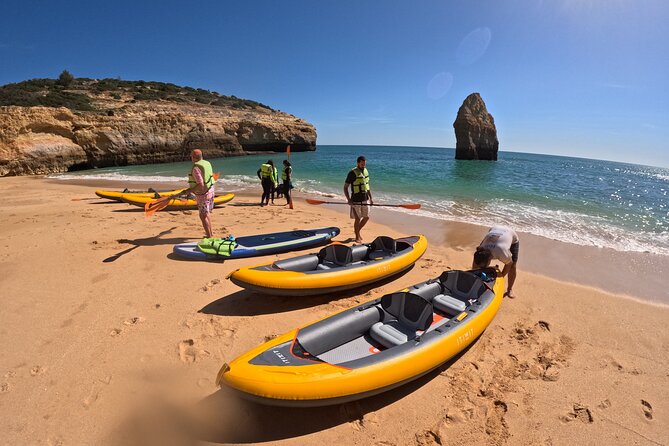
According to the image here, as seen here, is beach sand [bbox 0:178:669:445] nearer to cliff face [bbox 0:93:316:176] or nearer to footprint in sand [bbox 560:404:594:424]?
footprint in sand [bbox 560:404:594:424]

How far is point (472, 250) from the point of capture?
21.7 ft

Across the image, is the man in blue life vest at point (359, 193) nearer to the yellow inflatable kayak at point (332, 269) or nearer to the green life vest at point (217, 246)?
the yellow inflatable kayak at point (332, 269)

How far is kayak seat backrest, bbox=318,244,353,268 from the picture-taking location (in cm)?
500

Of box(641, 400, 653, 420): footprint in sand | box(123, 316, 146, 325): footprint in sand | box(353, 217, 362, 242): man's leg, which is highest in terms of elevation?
box(353, 217, 362, 242): man's leg

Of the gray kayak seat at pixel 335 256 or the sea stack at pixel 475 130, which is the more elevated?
the sea stack at pixel 475 130

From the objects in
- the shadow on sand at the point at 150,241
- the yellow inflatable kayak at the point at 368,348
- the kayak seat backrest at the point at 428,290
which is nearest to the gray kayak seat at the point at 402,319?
the yellow inflatable kayak at the point at 368,348

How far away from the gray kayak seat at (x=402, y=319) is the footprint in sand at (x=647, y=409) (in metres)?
1.93

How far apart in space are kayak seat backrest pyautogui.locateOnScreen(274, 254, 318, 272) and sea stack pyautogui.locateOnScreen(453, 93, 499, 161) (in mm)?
49134

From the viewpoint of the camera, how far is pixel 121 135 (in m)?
23.5

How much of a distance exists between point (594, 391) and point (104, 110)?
116 feet

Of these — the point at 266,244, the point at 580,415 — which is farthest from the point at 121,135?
the point at 580,415

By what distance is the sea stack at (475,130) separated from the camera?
154 feet

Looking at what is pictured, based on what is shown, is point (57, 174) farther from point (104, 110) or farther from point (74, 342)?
point (74, 342)

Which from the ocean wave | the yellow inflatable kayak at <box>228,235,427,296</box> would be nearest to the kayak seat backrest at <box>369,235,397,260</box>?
the yellow inflatable kayak at <box>228,235,427,296</box>
